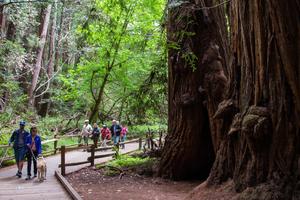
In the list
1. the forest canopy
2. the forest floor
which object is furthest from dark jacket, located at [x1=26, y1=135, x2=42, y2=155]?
the forest canopy

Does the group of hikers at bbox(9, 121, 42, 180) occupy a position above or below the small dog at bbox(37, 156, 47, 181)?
above

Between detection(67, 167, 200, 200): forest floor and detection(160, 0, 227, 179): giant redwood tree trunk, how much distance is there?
2.32ft

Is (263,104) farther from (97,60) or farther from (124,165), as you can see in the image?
(97,60)

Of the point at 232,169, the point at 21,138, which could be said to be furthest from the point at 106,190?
the point at 232,169

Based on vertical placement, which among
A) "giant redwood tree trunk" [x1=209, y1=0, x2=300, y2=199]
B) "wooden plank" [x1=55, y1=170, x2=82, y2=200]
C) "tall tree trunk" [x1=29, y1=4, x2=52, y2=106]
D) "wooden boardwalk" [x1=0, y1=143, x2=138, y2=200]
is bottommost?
"wooden boardwalk" [x1=0, y1=143, x2=138, y2=200]

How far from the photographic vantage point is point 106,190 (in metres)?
10.5

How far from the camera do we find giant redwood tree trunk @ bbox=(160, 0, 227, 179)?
11.7m

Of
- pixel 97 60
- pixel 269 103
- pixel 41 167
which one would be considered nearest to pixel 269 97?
pixel 269 103

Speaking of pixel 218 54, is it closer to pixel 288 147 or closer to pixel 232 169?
pixel 232 169

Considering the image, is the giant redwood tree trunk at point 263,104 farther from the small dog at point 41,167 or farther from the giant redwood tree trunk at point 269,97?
the small dog at point 41,167

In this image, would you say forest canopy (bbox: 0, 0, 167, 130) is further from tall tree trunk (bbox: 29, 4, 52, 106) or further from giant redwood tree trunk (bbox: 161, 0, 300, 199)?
giant redwood tree trunk (bbox: 161, 0, 300, 199)

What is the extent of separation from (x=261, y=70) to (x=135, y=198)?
189 inches

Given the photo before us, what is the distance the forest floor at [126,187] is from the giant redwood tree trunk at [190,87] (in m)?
0.71

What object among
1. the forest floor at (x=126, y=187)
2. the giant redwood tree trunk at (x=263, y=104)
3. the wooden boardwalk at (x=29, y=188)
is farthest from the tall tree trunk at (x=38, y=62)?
the giant redwood tree trunk at (x=263, y=104)
